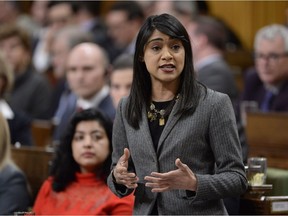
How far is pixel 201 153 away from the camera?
2.71m

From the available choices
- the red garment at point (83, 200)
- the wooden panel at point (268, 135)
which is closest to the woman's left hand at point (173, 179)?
the red garment at point (83, 200)

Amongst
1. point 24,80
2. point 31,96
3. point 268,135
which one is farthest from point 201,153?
point 24,80

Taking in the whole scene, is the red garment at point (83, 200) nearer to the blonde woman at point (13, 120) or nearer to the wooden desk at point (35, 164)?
the wooden desk at point (35, 164)

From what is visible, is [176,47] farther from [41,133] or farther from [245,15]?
[245,15]

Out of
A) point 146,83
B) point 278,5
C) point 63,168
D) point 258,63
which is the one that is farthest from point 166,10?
point 146,83

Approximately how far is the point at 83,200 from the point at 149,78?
918mm

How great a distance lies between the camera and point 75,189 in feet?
11.9

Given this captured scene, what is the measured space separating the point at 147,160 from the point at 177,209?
182 mm

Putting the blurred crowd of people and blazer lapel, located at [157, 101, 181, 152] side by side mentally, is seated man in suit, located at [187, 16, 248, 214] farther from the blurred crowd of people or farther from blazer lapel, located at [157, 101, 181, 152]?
blazer lapel, located at [157, 101, 181, 152]

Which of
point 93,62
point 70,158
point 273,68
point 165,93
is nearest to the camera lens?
point 165,93

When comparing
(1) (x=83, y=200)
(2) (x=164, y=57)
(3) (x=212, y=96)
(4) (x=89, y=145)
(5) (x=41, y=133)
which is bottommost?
(5) (x=41, y=133)

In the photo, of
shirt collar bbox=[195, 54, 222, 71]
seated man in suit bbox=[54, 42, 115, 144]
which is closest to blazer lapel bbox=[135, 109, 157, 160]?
seated man in suit bbox=[54, 42, 115, 144]

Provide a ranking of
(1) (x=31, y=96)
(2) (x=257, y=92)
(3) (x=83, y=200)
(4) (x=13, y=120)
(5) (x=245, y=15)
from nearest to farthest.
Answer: (3) (x=83, y=200)
(4) (x=13, y=120)
(2) (x=257, y=92)
(1) (x=31, y=96)
(5) (x=245, y=15)

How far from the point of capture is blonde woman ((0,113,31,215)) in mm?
3705
